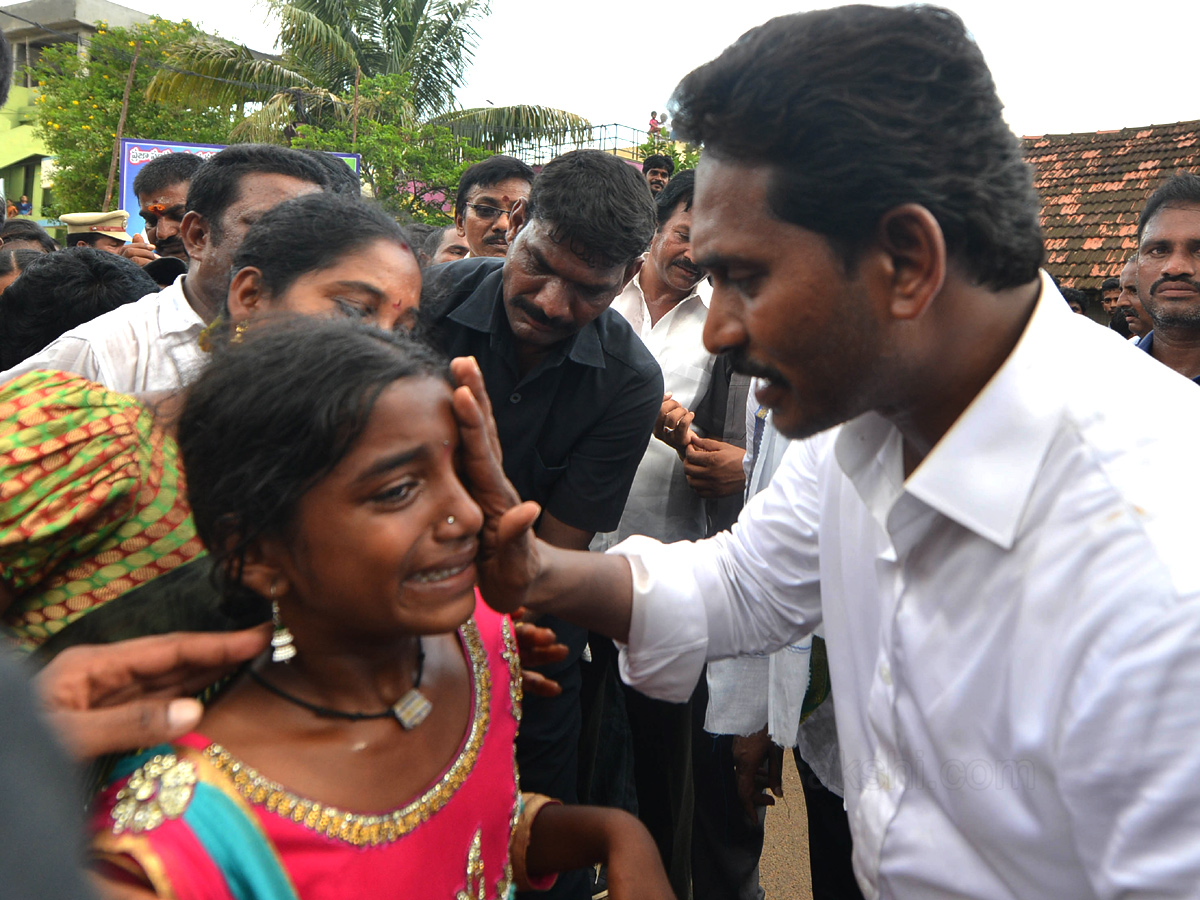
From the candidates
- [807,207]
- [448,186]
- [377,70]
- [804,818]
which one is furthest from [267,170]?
[377,70]

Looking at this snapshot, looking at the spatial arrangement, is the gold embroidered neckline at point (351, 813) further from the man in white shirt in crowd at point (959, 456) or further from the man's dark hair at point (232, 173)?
the man's dark hair at point (232, 173)

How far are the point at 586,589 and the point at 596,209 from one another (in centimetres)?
134

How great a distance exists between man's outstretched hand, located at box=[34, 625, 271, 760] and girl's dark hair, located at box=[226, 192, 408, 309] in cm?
102

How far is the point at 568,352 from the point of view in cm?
287

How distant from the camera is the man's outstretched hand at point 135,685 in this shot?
1.08 metres

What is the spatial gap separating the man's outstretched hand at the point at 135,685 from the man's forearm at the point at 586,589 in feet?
1.86

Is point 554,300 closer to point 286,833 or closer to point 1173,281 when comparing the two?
point 286,833

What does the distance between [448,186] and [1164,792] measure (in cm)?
1161

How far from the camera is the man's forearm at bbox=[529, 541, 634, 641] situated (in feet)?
5.87

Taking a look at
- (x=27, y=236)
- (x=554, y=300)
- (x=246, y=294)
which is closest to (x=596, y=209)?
(x=554, y=300)

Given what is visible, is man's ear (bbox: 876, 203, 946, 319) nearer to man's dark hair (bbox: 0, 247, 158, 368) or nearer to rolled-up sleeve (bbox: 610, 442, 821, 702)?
rolled-up sleeve (bbox: 610, 442, 821, 702)

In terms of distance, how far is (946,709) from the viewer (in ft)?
4.68

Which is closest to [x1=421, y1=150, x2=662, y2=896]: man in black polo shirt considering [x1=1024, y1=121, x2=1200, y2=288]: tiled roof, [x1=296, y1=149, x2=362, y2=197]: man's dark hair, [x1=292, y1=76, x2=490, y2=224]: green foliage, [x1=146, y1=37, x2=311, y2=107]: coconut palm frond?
[x1=296, y1=149, x2=362, y2=197]: man's dark hair

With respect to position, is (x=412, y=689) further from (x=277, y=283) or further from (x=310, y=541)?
(x=277, y=283)
